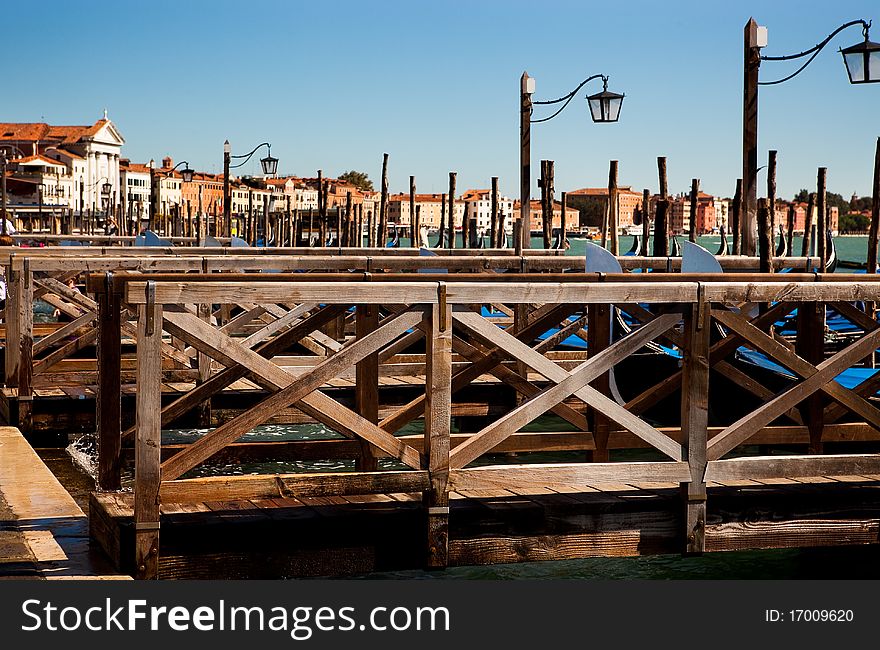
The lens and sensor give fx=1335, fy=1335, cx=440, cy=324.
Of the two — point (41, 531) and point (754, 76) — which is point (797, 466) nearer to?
point (41, 531)

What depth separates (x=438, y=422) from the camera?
18.6 ft

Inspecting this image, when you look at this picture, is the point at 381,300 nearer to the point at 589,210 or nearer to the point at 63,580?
the point at 63,580

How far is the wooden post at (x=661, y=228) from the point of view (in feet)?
51.2

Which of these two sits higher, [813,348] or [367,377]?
[813,348]

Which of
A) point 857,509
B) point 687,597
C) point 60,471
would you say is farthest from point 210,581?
point 60,471

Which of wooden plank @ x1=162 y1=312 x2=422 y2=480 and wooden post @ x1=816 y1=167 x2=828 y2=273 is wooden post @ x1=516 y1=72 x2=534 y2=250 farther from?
wooden plank @ x1=162 y1=312 x2=422 y2=480

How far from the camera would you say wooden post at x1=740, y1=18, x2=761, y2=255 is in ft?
40.9

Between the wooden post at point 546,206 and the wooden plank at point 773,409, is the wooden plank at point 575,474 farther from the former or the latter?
the wooden post at point 546,206

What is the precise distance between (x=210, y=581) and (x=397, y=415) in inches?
64.4

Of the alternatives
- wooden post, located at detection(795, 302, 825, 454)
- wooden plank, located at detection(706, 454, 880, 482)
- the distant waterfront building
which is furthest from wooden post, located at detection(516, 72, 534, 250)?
the distant waterfront building

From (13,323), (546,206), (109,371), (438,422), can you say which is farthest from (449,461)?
(546,206)

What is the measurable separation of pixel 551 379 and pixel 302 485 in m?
1.17

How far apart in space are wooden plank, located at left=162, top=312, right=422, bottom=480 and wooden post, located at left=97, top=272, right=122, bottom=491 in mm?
809

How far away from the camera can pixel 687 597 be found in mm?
5242
